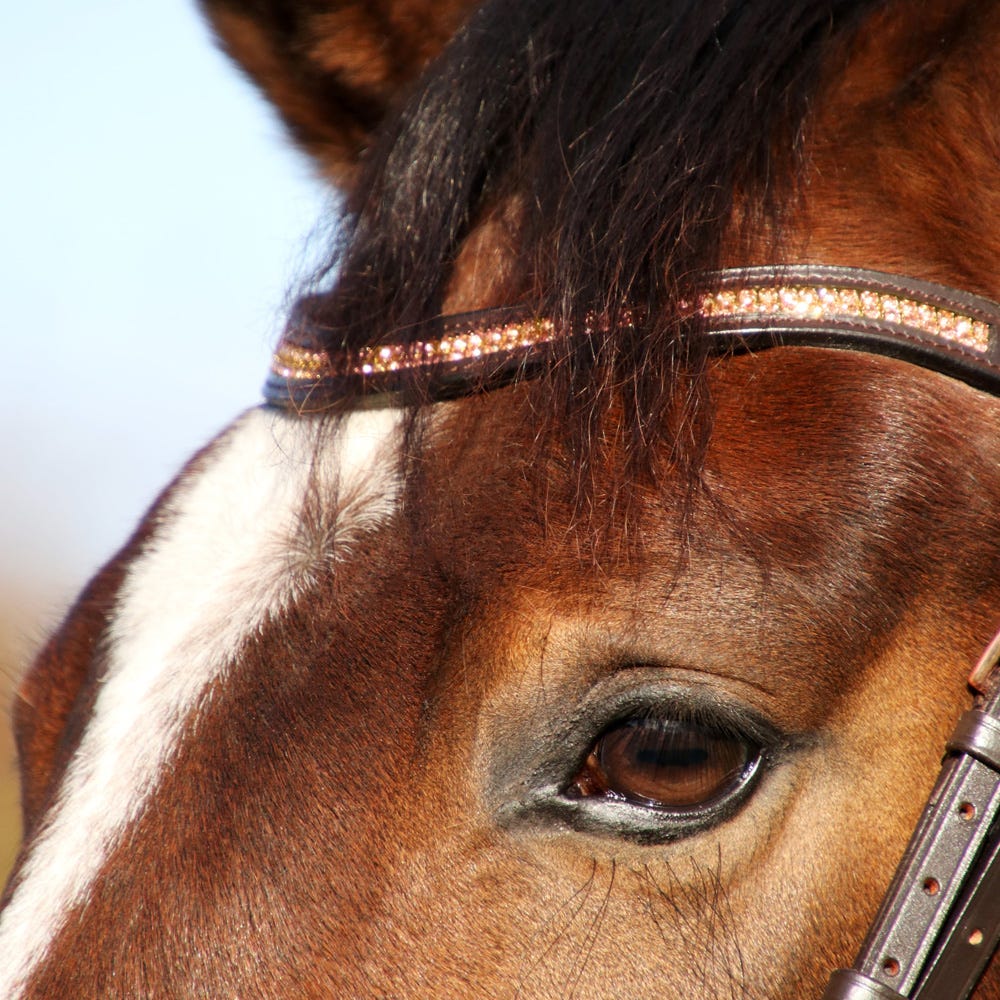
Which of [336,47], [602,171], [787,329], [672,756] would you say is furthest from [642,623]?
[336,47]

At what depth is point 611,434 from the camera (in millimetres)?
1084

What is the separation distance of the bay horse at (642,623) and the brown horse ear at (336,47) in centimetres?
65

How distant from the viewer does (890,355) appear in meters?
1.08

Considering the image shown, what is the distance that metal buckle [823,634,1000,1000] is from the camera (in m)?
0.94

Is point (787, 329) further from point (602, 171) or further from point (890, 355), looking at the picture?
point (602, 171)

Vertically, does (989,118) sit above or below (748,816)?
above

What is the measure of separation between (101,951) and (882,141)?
1094 millimetres

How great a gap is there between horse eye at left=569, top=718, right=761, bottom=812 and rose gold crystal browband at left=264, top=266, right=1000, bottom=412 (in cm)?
37

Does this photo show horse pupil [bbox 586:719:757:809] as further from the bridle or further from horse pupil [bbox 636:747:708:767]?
the bridle

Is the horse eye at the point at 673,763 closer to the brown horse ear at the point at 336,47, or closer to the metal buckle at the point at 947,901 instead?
the metal buckle at the point at 947,901

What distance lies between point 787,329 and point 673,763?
1.42 ft

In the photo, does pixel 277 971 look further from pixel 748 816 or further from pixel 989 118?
pixel 989 118

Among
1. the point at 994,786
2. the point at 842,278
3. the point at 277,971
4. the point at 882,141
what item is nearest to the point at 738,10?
the point at 882,141

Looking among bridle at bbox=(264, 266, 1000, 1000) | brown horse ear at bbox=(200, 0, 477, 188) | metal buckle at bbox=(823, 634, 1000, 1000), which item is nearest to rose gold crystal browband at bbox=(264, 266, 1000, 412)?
bridle at bbox=(264, 266, 1000, 1000)
